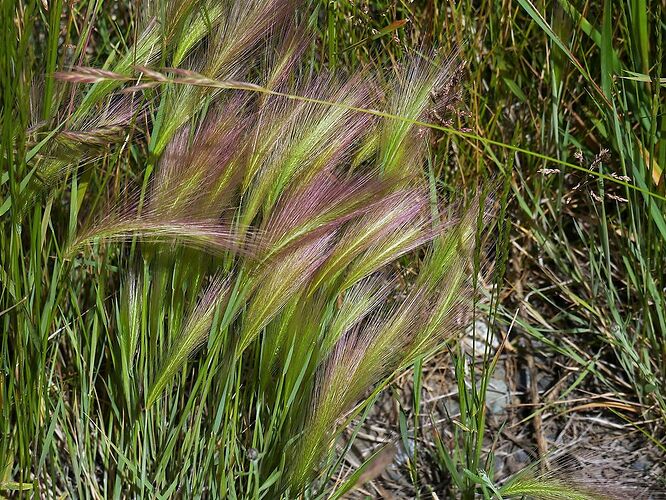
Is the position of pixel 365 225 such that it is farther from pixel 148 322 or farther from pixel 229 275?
pixel 148 322

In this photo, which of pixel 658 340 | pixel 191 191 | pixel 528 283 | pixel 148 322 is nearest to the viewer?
pixel 191 191

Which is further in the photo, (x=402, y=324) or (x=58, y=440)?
(x=58, y=440)

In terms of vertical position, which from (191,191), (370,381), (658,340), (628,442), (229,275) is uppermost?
(191,191)

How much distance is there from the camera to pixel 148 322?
1.16m

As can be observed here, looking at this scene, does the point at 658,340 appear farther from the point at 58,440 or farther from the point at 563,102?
the point at 58,440

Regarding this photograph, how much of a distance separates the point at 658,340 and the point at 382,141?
0.63 metres

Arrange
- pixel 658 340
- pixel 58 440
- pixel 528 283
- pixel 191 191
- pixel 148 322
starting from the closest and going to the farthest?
pixel 191 191
pixel 148 322
pixel 58 440
pixel 658 340
pixel 528 283

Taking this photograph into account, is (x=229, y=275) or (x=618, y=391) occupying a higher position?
(x=229, y=275)

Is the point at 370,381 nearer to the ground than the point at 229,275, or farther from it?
nearer to the ground

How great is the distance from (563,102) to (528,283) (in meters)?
0.33

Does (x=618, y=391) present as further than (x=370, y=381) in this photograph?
Yes

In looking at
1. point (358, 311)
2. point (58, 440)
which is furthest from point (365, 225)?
point (58, 440)

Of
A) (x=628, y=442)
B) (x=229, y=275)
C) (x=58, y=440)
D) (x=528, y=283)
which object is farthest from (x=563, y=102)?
(x=58, y=440)

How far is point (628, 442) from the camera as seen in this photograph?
4.68 ft
